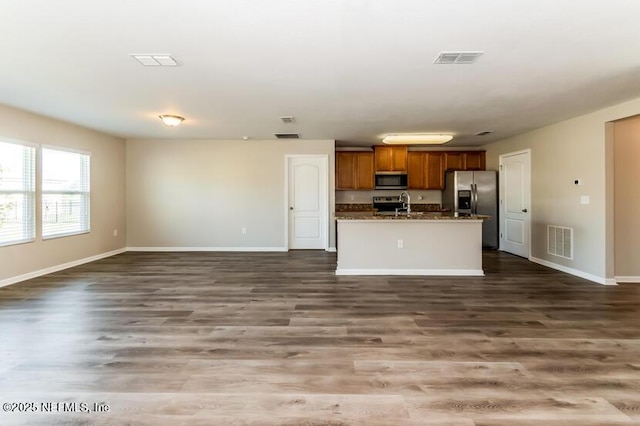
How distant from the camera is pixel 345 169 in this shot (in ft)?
25.7

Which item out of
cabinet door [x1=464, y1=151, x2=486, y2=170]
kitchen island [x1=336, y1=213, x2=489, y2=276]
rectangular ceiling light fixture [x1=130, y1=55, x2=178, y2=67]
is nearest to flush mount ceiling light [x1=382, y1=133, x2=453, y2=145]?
cabinet door [x1=464, y1=151, x2=486, y2=170]

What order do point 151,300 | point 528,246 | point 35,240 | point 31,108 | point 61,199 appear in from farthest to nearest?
point 528,246 → point 61,199 → point 35,240 → point 31,108 → point 151,300

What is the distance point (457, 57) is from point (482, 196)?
201 inches

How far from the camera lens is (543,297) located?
3.90 meters

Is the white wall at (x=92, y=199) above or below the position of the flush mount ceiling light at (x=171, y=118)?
below

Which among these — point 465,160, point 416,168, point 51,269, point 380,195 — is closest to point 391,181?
point 380,195

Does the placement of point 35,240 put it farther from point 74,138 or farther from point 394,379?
point 394,379

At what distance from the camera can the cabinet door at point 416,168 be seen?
7.89m

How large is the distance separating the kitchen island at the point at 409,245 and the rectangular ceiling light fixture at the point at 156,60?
3.02 metres

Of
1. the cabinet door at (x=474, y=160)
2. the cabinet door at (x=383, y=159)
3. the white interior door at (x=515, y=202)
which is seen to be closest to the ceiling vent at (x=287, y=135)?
the cabinet door at (x=383, y=159)

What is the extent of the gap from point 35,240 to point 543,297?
6904mm

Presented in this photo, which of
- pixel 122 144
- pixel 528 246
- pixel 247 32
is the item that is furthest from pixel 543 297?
pixel 122 144

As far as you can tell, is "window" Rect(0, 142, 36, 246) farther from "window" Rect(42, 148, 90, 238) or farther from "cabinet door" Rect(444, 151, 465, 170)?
"cabinet door" Rect(444, 151, 465, 170)

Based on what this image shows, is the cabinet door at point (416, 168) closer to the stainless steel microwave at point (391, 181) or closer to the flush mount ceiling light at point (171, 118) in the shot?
the stainless steel microwave at point (391, 181)
